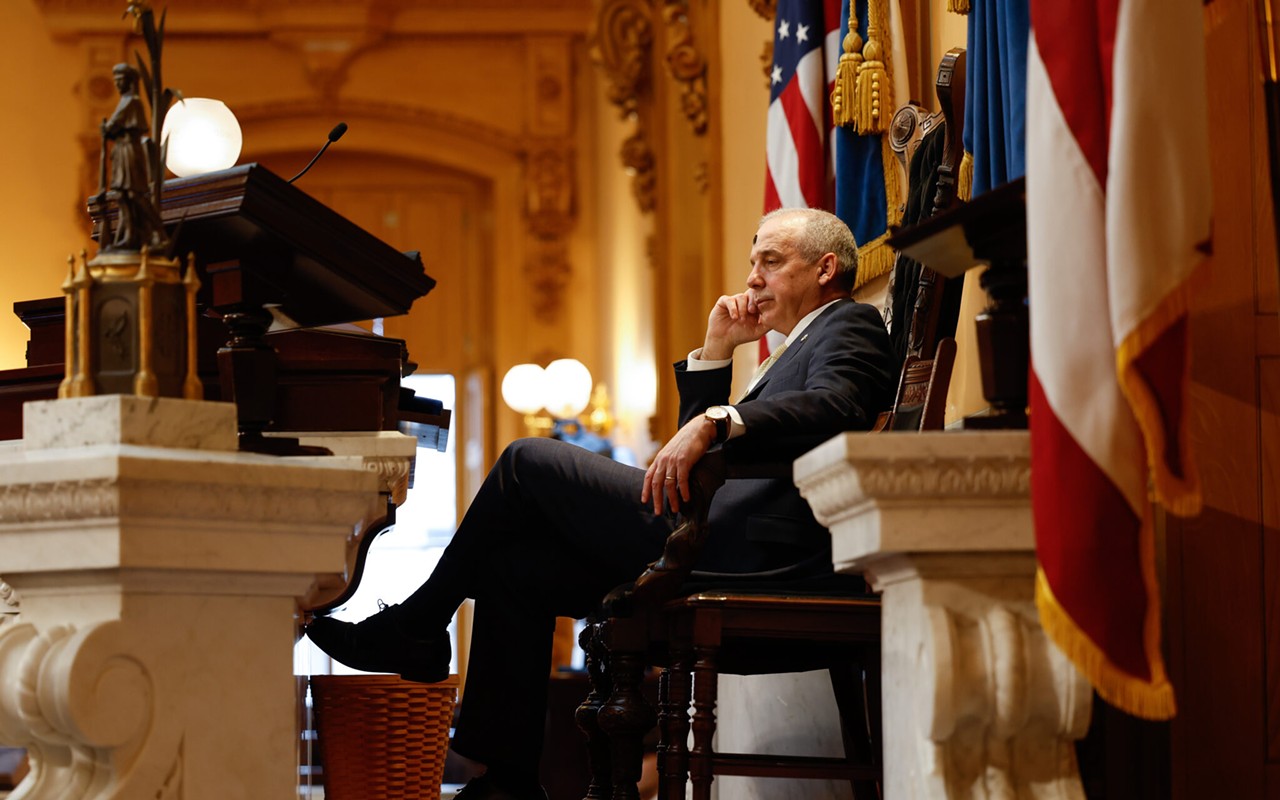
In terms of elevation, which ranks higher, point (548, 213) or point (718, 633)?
point (548, 213)

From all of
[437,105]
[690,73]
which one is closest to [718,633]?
[690,73]

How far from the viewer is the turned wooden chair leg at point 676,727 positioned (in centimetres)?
283

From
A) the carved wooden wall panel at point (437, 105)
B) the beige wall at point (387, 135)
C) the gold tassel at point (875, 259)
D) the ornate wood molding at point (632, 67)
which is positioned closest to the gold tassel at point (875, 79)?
the gold tassel at point (875, 259)

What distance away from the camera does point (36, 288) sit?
A: 11242 mm

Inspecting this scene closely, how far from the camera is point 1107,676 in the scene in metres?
1.95

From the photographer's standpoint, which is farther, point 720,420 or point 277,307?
point 277,307

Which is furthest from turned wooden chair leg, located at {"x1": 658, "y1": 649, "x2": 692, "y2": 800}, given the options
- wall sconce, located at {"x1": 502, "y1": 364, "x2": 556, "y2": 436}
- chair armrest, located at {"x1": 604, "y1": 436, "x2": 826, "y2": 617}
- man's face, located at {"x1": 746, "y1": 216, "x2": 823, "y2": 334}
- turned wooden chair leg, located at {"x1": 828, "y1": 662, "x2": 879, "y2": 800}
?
wall sconce, located at {"x1": 502, "y1": 364, "x2": 556, "y2": 436}

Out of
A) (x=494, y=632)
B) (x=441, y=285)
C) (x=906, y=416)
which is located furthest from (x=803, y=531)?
(x=441, y=285)

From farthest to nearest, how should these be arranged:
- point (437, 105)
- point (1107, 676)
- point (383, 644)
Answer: point (437, 105) < point (383, 644) < point (1107, 676)

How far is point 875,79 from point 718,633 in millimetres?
1856

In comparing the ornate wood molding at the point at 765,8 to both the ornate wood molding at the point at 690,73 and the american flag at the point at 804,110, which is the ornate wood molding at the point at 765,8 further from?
the ornate wood molding at the point at 690,73

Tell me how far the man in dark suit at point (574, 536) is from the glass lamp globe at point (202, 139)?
2.23 m

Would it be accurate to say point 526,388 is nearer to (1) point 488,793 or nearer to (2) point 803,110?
(2) point 803,110

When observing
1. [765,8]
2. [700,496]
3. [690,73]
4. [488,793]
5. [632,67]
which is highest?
[632,67]
